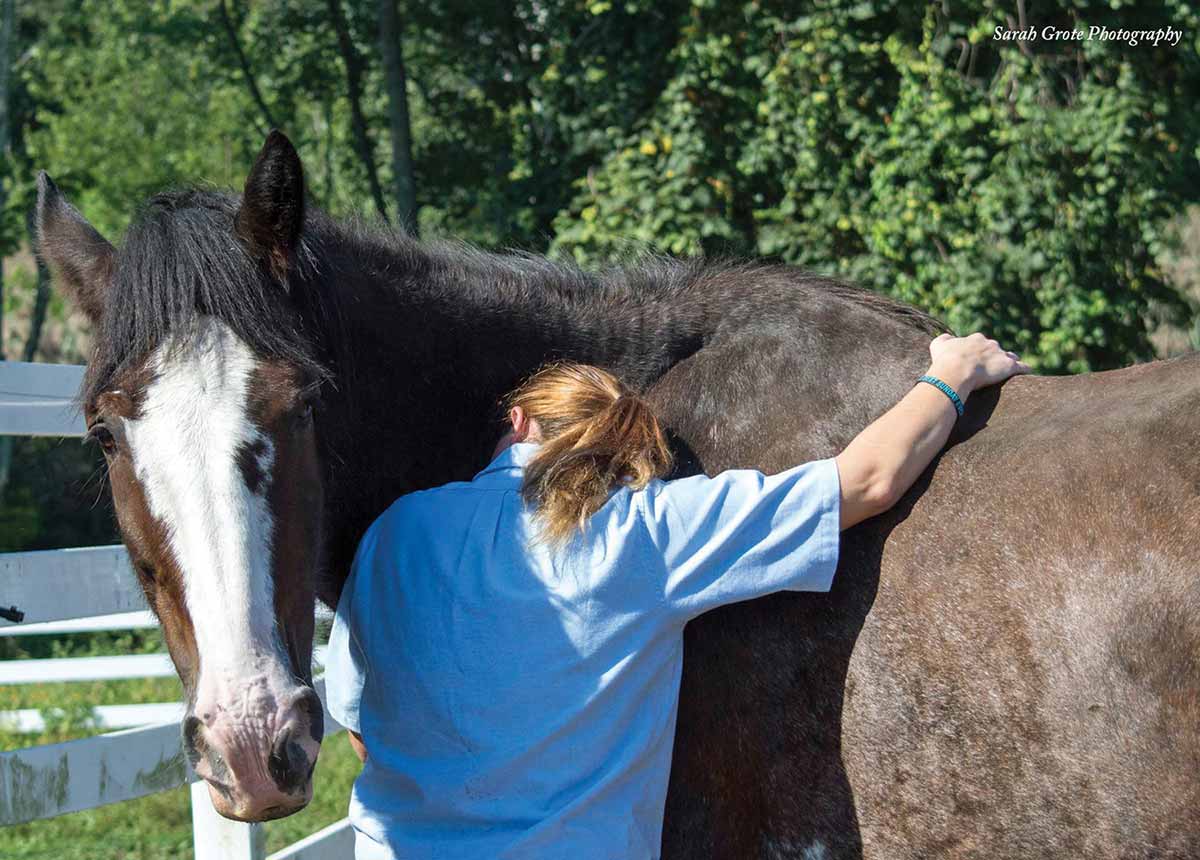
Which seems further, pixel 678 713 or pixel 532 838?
pixel 678 713

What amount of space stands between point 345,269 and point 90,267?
1.81 ft

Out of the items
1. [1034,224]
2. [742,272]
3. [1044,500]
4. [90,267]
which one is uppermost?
[90,267]

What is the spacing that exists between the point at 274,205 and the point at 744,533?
1.19 meters

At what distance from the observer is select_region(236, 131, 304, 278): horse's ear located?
2539 mm

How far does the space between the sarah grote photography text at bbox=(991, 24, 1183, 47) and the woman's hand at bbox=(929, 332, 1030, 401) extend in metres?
5.71

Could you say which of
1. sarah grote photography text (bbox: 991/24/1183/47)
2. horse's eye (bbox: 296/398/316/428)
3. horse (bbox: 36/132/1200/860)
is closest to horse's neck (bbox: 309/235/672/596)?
horse (bbox: 36/132/1200/860)

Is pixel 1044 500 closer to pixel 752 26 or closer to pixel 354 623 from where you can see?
pixel 354 623

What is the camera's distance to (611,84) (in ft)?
30.2

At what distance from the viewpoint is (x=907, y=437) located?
2598 mm

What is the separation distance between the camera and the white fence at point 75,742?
3.27 m

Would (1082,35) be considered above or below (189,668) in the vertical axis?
above

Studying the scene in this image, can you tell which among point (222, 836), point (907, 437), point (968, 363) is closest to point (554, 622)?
point (907, 437)

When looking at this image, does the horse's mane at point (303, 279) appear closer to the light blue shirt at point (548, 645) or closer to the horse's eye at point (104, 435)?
the horse's eye at point (104, 435)

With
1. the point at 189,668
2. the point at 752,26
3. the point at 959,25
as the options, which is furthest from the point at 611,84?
the point at 189,668
